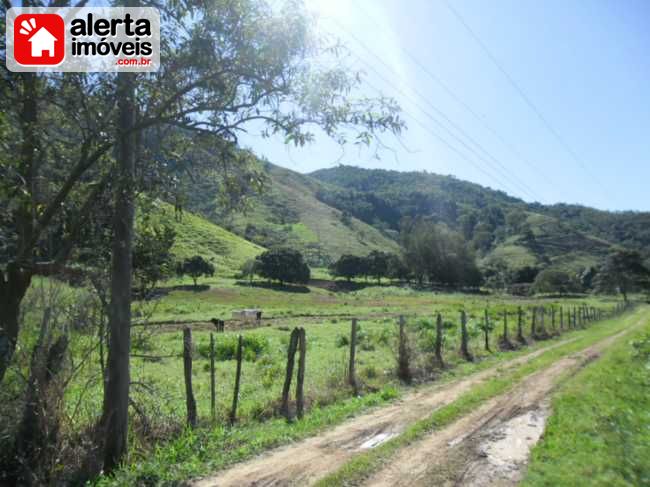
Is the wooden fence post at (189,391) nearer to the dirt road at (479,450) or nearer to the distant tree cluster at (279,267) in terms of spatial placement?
the dirt road at (479,450)

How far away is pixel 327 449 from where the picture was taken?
725cm

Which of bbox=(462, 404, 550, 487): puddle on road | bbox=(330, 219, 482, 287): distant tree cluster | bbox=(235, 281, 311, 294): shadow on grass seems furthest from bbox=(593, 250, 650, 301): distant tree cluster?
bbox=(462, 404, 550, 487): puddle on road

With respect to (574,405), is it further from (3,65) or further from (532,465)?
(3,65)

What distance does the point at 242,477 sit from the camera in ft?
20.4

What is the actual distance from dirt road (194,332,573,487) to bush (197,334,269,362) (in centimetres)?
901

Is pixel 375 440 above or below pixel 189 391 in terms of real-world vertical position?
below

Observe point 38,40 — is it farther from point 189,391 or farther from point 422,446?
point 422,446

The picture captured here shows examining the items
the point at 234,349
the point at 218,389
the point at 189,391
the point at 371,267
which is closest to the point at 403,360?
the point at 218,389

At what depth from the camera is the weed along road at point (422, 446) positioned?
608 centimetres

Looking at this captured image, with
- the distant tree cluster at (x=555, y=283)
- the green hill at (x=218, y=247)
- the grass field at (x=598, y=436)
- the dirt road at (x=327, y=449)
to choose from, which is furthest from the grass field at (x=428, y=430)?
the distant tree cluster at (x=555, y=283)

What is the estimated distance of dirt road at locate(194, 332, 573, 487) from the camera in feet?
20.2

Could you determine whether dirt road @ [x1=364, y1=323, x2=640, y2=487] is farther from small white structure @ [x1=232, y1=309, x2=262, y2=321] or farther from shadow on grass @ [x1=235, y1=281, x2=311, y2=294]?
shadow on grass @ [x1=235, y1=281, x2=311, y2=294]

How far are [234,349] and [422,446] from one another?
1294cm

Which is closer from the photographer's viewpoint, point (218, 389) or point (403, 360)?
point (218, 389)
